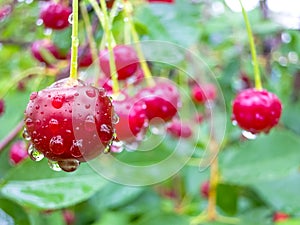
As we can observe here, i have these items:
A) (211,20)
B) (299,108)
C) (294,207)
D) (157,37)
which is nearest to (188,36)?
(157,37)

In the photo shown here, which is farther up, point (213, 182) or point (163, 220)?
point (163, 220)

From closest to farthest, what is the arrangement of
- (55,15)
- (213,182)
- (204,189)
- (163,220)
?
(55,15)
(163,220)
(213,182)
(204,189)

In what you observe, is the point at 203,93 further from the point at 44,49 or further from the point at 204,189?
the point at 44,49

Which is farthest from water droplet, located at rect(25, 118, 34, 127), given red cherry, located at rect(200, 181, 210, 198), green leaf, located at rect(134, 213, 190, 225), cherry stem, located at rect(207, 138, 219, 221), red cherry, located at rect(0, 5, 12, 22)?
red cherry, located at rect(200, 181, 210, 198)

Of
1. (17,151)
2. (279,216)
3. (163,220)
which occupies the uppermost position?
(17,151)

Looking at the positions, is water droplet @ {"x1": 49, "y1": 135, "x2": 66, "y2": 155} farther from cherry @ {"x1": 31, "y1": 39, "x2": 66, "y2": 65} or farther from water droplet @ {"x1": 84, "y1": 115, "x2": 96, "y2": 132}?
cherry @ {"x1": 31, "y1": 39, "x2": 66, "y2": 65}

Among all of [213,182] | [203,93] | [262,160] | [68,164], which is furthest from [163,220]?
[203,93]

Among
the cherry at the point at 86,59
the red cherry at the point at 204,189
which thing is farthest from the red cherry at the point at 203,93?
the cherry at the point at 86,59

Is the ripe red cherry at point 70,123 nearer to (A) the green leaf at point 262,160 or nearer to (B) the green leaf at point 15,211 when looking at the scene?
(B) the green leaf at point 15,211
